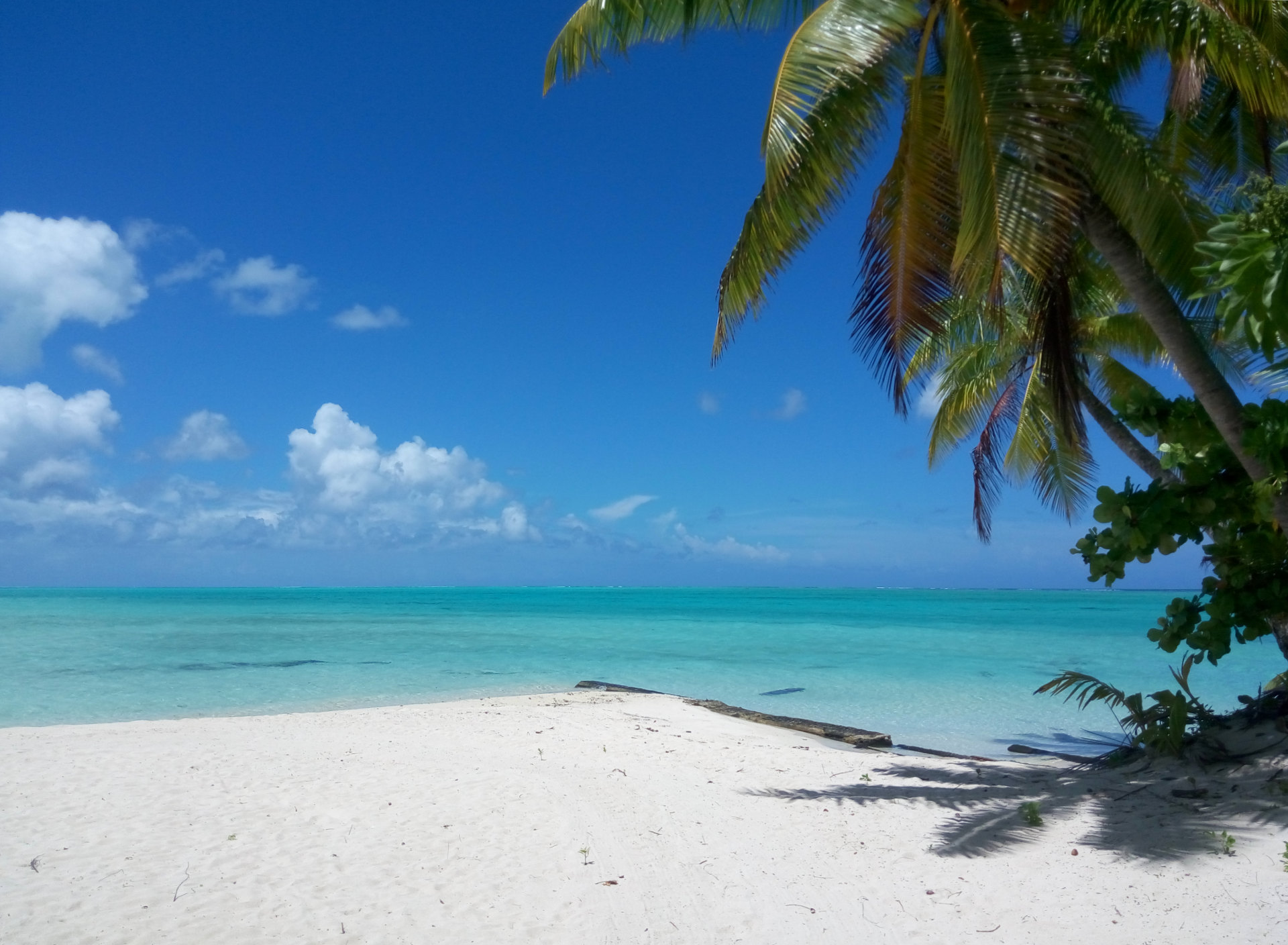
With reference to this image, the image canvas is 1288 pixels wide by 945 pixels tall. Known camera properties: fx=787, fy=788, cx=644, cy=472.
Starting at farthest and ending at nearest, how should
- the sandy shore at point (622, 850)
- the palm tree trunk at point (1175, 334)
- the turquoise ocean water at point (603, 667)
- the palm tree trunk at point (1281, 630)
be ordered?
1. the turquoise ocean water at point (603, 667)
2. the palm tree trunk at point (1281, 630)
3. the palm tree trunk at point (1175, 334)
4. the sandy shore at point (622, 850)

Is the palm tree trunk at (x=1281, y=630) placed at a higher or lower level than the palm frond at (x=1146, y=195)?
lower

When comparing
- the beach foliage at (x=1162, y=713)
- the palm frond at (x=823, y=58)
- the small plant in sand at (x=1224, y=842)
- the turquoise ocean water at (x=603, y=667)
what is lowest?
the turquoise ocean water at (x=603, y=667)

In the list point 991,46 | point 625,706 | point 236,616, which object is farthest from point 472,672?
point 236,616

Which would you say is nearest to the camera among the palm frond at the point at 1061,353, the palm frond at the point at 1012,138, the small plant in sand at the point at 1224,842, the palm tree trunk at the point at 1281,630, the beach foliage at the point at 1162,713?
the small plant in sand at the point at 1224,842

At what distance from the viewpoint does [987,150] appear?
202 inches

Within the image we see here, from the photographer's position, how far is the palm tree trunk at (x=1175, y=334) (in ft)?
17.1

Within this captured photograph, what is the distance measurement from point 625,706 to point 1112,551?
7.80 metres

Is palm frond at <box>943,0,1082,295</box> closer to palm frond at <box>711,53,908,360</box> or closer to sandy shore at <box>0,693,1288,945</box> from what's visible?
palm frond at <box>711,53,908,360</box>

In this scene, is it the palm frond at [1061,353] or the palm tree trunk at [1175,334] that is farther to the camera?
the palm frond at [1061,353]

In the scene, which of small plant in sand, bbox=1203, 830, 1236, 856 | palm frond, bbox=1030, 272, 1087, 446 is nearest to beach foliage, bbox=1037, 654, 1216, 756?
small plant in sand, bbox=1203, 830, 1236, 856

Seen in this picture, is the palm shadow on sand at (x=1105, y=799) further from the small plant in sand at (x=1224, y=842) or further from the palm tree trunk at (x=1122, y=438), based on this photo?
the palm tree trunk at (x=1122, y=438)

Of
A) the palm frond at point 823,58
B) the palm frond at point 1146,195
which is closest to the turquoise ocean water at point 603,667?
the palm frond at point 1146,195

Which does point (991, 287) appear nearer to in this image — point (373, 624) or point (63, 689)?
point (63, 689)

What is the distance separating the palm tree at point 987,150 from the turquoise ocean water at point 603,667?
21.2ft
